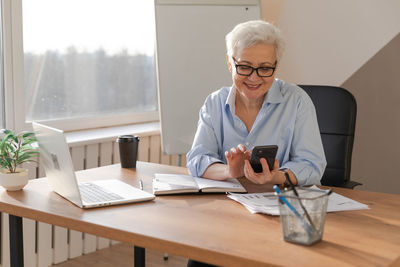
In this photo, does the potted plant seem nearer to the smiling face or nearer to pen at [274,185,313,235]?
the smiling face

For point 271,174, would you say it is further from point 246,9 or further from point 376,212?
point 246,9

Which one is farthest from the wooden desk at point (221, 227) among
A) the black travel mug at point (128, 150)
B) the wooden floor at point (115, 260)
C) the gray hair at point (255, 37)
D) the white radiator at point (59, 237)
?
the wooden floor at point (115, 260)

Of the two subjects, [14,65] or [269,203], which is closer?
[269,203]

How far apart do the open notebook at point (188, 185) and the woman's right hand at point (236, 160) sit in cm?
5

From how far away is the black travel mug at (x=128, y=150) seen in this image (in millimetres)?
2359

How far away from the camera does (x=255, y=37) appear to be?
2.13 meters

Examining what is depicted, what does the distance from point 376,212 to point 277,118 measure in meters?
0.63

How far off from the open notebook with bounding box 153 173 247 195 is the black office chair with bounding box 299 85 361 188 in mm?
678

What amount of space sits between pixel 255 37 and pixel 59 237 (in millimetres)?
1879

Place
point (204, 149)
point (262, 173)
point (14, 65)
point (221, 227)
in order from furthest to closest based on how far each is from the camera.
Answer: point (14, 65) < point (204, 149) < point (262, 173) < point (221, 227)

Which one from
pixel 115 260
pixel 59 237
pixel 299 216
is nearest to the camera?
pixel 299 216

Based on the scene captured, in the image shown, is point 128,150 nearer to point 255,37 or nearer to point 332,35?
point 255,37

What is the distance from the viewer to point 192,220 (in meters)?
1.67

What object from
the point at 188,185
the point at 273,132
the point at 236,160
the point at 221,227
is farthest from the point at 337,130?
the point at 221,227
